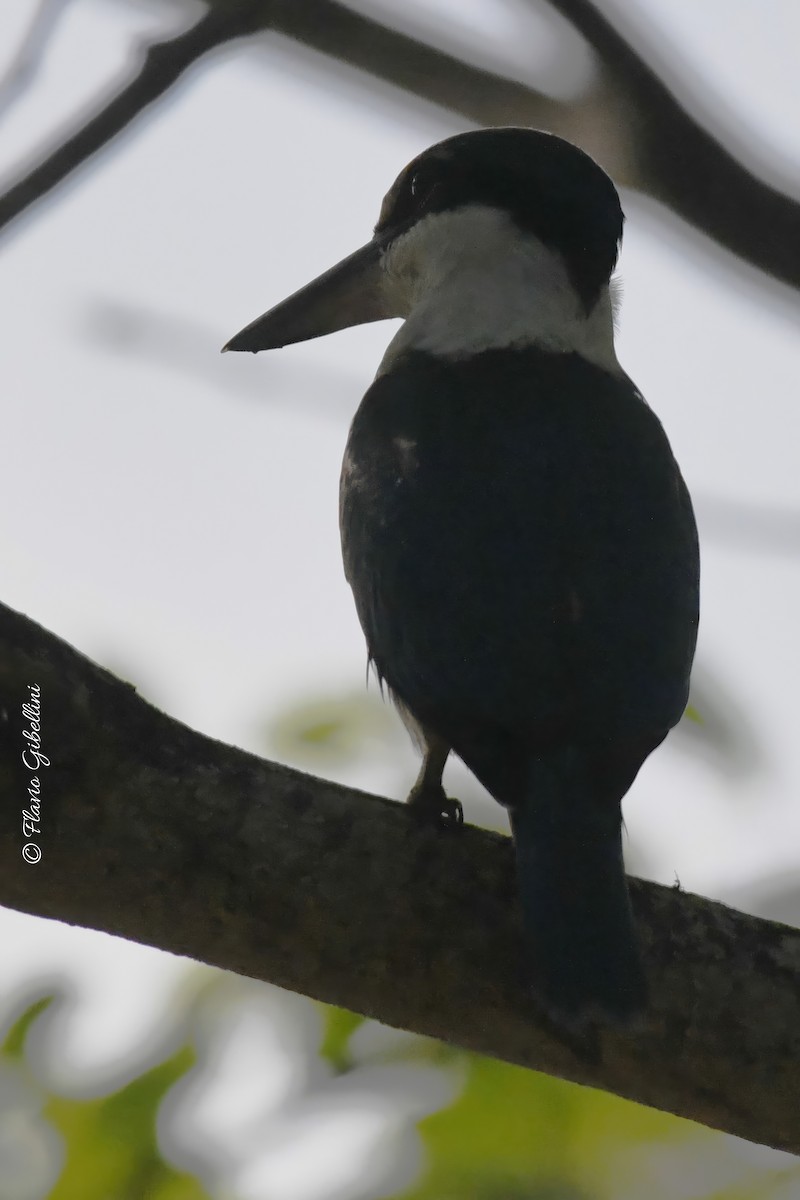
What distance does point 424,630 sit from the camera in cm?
197

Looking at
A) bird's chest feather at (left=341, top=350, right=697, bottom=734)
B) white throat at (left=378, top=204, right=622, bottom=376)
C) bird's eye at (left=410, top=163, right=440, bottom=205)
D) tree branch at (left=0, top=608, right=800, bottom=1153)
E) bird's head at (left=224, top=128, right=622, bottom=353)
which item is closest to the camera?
tree branch at (left=0, top=608, right=800, bottom=1153)

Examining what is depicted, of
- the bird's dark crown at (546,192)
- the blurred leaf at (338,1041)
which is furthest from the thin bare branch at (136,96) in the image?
the blurred leaf at (338,1041)

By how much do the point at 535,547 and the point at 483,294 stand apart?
2.95ft

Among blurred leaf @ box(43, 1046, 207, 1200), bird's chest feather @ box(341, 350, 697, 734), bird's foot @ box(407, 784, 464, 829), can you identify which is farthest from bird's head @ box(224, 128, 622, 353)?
blurred leaf @ box(43, 1046, 207, 1200)

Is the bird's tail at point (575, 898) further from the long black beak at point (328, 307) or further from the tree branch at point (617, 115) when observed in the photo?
the long black beak at point (328, 307)

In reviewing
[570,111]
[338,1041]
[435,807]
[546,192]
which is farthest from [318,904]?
[546,192]

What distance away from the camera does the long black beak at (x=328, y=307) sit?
9.62 ft

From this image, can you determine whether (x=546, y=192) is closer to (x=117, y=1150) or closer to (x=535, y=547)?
(x=535, y=547)

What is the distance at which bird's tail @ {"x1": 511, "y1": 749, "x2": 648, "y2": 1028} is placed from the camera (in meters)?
1.66

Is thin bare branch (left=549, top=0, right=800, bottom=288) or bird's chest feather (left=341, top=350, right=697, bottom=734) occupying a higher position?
thin bare branch (left=549, top=0, right=800, bottom=288)

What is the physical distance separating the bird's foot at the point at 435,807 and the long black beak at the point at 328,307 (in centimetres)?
120

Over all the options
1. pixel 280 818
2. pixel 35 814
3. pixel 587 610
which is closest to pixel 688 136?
pixel 587 610

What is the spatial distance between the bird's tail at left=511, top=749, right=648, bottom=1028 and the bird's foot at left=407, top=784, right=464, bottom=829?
0.10 metres

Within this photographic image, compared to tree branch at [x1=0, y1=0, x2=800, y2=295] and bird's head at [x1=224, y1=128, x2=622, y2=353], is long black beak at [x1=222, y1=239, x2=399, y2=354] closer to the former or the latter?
bird's head at [x1=224, y1=128, x2=622, y2=353]
